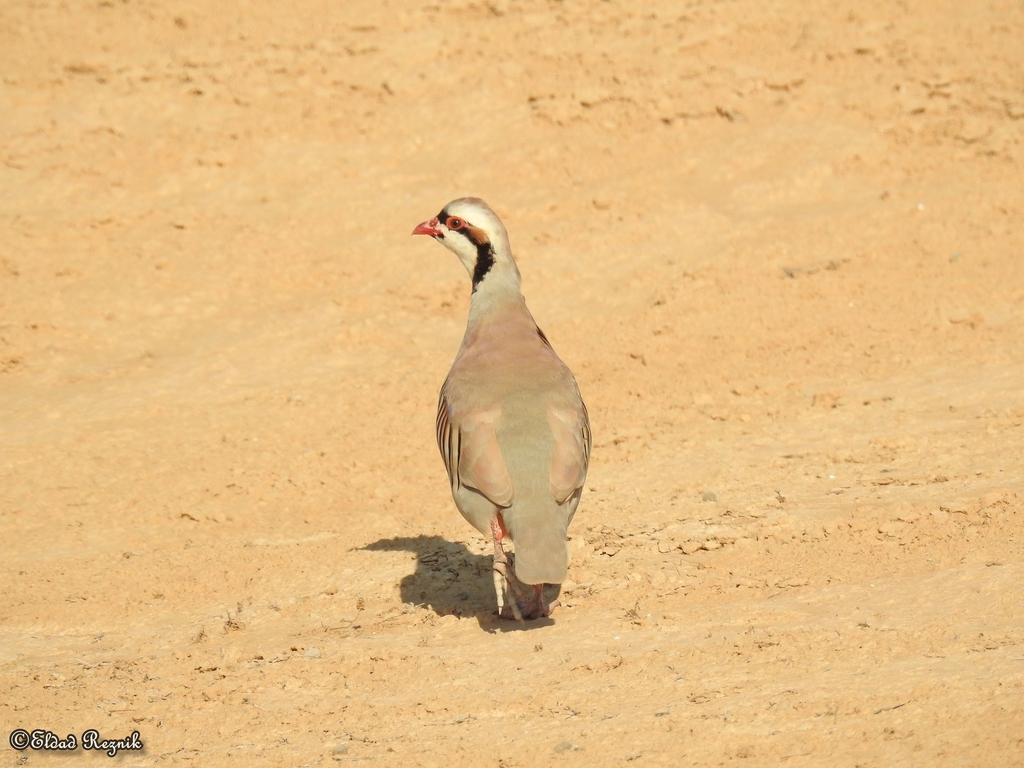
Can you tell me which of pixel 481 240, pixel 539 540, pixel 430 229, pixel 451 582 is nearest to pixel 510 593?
pixel 539 540

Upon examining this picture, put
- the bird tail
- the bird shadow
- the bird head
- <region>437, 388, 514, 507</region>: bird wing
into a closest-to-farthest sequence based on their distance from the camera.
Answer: the bird tail → <region>437, 388, 514, 507</region>: bird wing → the bird shadow → the bird head

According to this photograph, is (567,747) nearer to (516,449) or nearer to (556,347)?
(516,449)

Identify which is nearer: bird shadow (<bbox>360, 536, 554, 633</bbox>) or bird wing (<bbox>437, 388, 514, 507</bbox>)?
bird wing (<bbox>437, 388, 514, 507</bbox>)

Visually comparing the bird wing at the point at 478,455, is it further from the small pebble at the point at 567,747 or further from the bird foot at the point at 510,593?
the small pebble at the point at 567,747

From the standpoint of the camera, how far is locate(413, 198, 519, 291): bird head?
266 inches

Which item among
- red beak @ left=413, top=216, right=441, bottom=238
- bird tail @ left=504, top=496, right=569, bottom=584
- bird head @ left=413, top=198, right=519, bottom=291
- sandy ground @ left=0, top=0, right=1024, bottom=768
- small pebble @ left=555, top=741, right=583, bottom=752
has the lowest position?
sandy ground @ left=0, top=0, right=1024, bottom=768

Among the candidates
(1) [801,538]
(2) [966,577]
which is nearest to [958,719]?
(2) [966,577]

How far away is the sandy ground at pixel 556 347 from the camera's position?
200 inches

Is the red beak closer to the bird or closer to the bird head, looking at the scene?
the bird head

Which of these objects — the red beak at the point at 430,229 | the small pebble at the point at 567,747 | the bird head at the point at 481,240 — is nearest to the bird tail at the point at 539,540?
the small pebble at the point at 567,747

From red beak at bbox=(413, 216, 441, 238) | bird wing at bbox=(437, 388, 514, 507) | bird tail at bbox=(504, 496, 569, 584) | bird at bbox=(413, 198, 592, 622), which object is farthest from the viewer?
red beak at bbox=(413, 216, 441, 238)

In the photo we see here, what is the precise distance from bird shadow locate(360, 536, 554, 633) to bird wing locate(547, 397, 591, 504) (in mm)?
602

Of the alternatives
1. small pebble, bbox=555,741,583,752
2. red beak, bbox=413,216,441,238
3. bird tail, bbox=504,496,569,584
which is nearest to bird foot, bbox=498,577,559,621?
bird tail, bbox=504,496,569,584

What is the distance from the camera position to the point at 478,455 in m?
5.82
